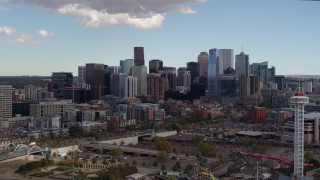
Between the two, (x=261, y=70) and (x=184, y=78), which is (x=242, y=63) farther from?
(x=184, y=78)

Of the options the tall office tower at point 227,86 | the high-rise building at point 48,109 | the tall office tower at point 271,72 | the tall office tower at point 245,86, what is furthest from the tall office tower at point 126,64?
the high-rise building at point 48,109

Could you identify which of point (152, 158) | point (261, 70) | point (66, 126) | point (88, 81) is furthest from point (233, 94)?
point (152, 158)

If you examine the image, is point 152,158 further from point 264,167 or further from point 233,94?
point 233,94

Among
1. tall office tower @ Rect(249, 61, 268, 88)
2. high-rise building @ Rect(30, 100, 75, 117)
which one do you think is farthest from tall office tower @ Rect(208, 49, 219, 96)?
high-rise building @ Rect(30, 100, 75, 117)

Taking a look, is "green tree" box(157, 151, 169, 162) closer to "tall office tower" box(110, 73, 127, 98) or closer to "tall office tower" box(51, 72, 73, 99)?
"tall office tower" box(51, 72, 73, 99)

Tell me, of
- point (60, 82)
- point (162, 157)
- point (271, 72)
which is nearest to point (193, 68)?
point (271, 72)
